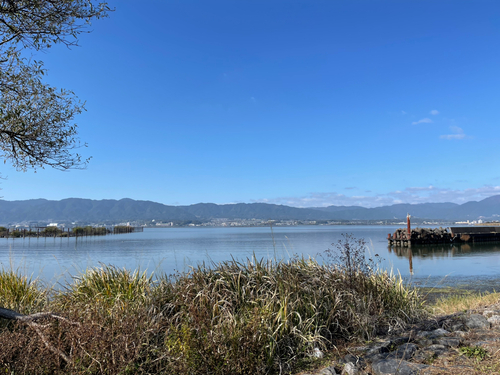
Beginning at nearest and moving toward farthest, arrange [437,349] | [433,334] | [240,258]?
[437,349] < [433,334] < [240,258]

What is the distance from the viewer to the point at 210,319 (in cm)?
512

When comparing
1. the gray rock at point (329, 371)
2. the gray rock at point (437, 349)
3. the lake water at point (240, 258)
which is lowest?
the lake water at point (240, 258)

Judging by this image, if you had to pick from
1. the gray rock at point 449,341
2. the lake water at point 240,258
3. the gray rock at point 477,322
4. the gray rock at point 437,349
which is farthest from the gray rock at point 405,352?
the lake water at point 240,258

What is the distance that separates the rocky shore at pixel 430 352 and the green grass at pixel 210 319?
0.47 meters

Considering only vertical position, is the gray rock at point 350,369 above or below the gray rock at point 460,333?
above

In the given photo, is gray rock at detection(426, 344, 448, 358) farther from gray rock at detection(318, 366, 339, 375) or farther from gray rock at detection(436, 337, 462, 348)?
gray rock at detection(318, 366, 339, 375)

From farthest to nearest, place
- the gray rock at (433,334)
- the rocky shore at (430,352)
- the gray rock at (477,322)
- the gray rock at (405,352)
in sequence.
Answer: the gray rock at (477,322) → the gray rock at (433,334) → the gray rock at (405,352) → the rocky shore at (430,352)

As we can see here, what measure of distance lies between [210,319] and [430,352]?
115 inches

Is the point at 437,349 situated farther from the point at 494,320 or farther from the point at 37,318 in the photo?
the point at 37,318

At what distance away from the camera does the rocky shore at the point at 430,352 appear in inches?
170

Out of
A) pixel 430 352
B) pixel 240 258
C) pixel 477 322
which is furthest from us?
pixel 240 258

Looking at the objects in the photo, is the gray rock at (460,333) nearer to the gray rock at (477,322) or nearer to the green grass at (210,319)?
the gray rock at (477,322)

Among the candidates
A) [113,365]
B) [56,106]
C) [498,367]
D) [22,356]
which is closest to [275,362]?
[113,365]

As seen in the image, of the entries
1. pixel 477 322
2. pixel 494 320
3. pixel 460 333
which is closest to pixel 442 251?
pixel 494 320
